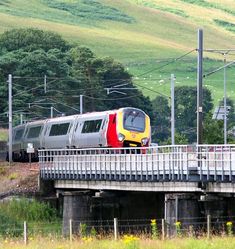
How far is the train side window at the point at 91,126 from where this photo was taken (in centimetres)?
8006

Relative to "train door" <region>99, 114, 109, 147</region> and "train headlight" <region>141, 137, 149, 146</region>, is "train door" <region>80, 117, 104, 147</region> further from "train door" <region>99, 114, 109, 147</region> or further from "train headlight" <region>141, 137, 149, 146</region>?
"train headlight" <region>141, 137, 149, 146</region>

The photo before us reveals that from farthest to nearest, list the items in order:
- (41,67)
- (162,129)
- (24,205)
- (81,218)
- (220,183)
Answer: (162,129)
(41,67)
(24,205)
(81,218)
(220,183)

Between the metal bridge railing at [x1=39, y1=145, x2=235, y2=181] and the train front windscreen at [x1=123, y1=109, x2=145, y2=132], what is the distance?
2.44 metres

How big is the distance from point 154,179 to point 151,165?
1.33m

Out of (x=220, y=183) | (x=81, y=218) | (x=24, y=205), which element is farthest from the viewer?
(x=24, y=205)

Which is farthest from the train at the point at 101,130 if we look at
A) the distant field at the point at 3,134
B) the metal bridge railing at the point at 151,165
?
the distant field at the point at 3,134

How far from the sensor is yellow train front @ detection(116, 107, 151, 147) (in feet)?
258

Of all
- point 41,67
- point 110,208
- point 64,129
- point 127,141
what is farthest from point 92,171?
point 41,67

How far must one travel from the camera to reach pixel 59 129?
88.5 metres

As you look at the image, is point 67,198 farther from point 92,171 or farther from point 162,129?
point 162,129

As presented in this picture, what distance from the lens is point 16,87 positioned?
150 meters

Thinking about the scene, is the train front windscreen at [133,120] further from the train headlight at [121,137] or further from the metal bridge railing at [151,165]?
the metal bridge railing at [151,165]

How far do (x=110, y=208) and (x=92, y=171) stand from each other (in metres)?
2.31

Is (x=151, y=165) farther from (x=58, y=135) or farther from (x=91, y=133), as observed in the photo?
(x=58, y=135)
